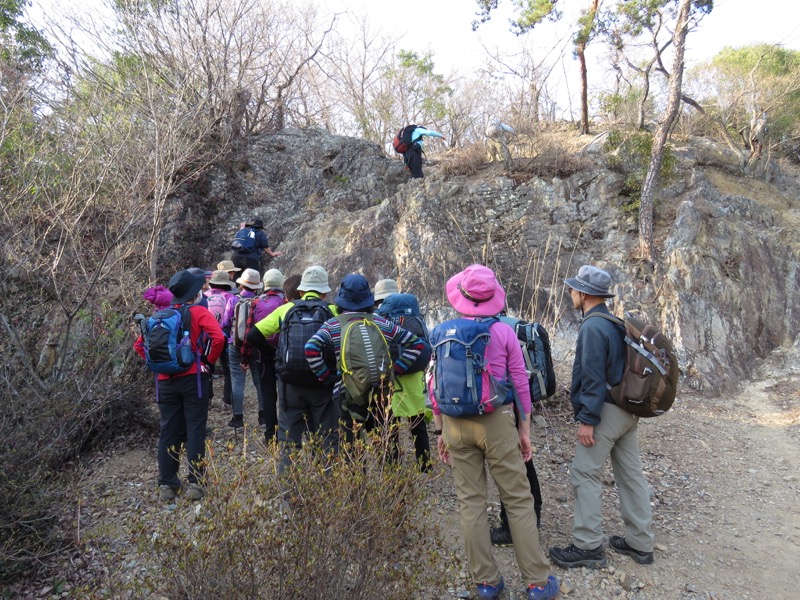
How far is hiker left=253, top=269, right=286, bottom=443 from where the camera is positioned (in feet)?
15.7

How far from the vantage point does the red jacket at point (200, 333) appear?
157 inches

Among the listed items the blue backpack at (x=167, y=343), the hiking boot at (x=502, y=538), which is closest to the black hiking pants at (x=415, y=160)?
the blue backpack at (x=167, y=343)

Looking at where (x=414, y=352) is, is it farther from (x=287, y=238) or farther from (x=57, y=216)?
(x=287, y=238)

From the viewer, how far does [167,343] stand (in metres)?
3.81

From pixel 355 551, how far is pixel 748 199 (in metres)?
11.5

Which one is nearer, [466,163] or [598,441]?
[598,441]

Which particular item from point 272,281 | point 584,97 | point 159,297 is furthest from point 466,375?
point 584,97

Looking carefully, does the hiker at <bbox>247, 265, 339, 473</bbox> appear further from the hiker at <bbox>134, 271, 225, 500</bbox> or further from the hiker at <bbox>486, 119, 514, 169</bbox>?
the hiker at <bbox>486, 119, 514, 169</bbox>

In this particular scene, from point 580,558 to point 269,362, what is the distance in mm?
2993

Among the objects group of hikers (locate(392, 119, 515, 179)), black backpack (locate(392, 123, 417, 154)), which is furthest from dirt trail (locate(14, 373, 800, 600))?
black backpack (locate(392, 123, 417, 154))

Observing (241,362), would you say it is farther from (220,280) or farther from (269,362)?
(220,280)

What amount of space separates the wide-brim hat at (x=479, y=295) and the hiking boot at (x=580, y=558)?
5.64ft

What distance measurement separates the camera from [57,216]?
520 centimetres

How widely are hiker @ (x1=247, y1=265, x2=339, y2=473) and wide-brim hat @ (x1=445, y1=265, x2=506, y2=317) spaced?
1170 mm
